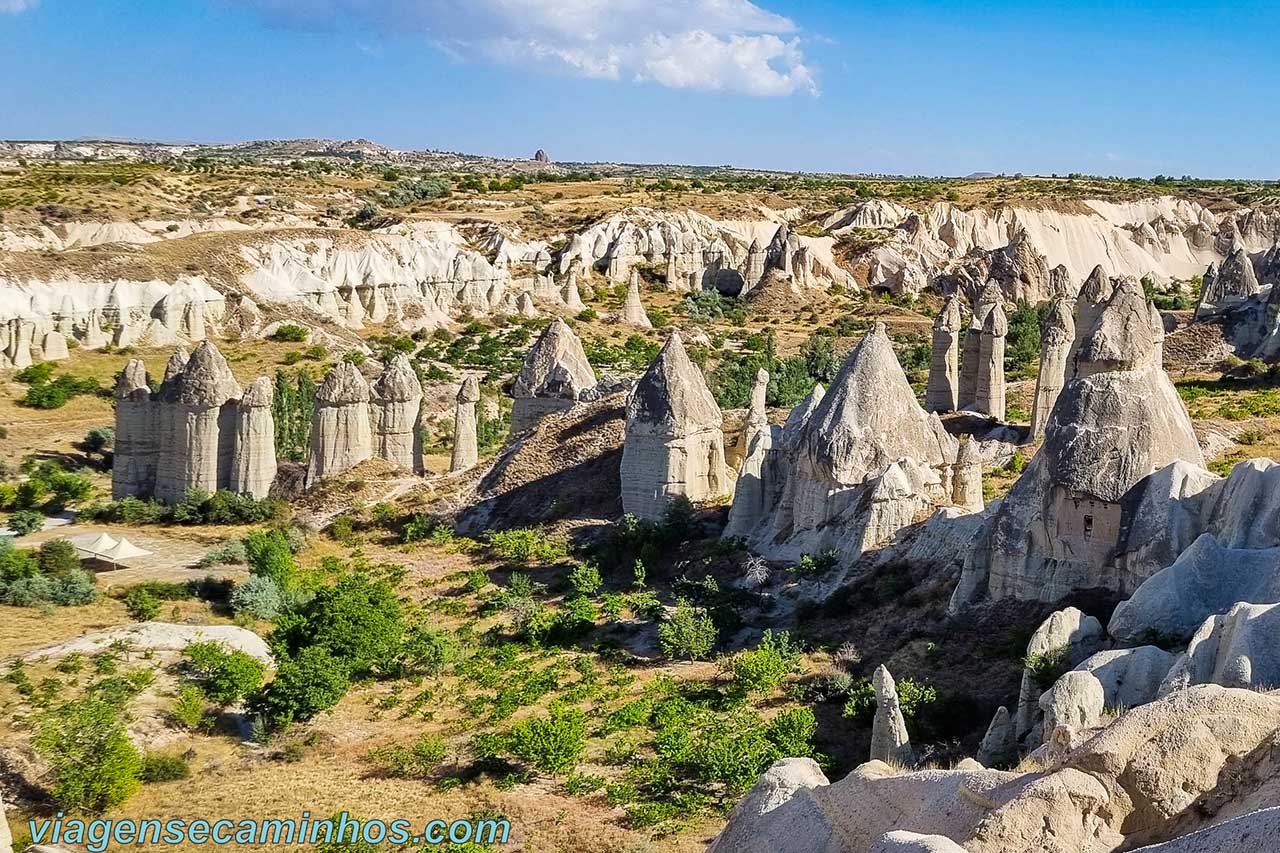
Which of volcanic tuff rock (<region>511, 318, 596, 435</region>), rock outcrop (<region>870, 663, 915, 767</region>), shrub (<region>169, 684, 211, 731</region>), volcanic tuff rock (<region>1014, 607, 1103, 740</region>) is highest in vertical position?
volcanic tuff rock (<region>511, 318, 596, 435</region>)

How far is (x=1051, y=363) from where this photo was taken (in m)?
28.4

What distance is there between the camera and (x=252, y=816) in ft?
43.7

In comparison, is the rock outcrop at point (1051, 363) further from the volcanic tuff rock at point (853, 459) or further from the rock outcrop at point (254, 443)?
the rock outcrop at point (254, 443)

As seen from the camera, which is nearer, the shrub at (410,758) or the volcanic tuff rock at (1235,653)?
the volcanic tuff rock at (1235,653)

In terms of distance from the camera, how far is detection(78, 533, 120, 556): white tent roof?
73.0 ft

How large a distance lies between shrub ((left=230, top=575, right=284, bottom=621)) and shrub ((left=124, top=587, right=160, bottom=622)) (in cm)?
127

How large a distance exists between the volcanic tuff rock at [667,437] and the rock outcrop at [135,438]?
37.8 ft

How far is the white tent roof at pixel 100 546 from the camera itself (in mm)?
22250

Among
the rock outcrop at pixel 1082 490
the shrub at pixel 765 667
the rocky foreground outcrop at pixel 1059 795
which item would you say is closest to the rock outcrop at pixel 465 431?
the shrub at pixel 765 667

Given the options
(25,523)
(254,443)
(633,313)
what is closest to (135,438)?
(254,443)

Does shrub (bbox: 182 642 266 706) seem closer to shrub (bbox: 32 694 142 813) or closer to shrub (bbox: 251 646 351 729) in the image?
shrub (bbox: 251 646 351 729)

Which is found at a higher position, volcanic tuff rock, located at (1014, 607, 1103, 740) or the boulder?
the boulder

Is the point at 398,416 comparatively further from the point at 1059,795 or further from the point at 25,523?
the point at 1059,795

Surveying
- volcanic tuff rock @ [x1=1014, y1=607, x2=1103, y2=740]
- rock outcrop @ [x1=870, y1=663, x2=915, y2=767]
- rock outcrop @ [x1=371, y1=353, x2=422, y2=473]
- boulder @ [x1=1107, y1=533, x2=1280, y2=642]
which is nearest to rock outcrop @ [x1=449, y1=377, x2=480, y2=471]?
rock outcrop @ [x1=371, y1=353, x2=422, y2=473]
